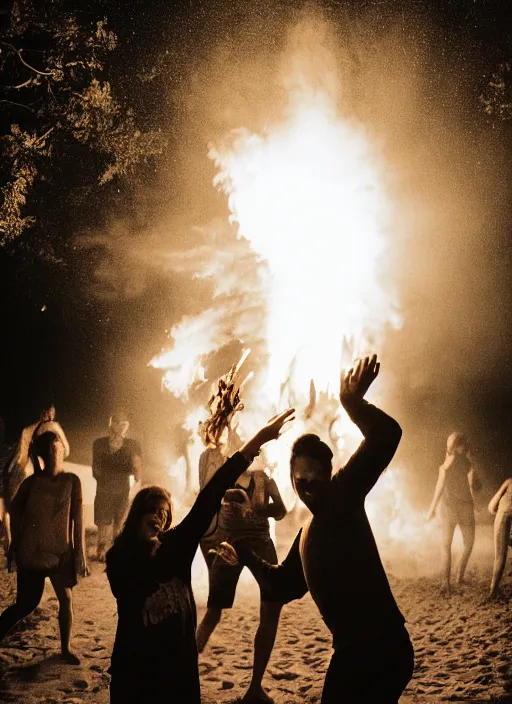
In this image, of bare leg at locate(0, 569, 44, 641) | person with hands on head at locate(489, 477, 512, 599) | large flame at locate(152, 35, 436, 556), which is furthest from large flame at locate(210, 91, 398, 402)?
bare leg at locate(0, 569, 44, 641)

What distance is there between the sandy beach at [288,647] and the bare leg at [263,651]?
0.30 metres

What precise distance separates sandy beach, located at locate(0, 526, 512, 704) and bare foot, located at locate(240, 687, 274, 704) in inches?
9.1

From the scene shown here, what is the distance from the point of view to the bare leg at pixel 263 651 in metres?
4.76

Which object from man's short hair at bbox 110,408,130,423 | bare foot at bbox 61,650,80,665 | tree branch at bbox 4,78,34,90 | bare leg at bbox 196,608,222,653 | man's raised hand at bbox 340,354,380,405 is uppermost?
tree branch at bbox 4,78,34,90

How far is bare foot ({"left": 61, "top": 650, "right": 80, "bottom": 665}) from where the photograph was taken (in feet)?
18.1

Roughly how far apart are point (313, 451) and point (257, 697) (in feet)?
10.2

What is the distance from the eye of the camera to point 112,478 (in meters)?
8.60

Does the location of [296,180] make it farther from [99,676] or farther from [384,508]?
[99,676]

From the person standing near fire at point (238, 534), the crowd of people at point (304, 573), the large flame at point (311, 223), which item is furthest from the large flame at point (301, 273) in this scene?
the crowd of people at point (304, 573)

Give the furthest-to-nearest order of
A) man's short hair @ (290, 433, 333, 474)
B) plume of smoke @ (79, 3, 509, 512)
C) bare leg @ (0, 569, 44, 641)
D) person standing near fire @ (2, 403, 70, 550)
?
plume of smoke @ (79, 3, 509, 512) < person standing near fire @ (2, 403, 70, 550) < bare leg @ (0, 569, 44, 641) < man's short hair @ (290, 433, 333, 474)

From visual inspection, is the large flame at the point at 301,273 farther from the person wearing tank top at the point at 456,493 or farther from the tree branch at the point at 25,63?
the tree branch at the point at 25,63

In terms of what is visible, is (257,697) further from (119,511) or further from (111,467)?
(111,467)

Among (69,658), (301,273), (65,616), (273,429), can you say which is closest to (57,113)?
(301,273)

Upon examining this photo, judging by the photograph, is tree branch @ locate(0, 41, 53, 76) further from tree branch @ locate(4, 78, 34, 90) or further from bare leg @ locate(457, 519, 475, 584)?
bare leg @ locate(457, 519, 475, 584)
